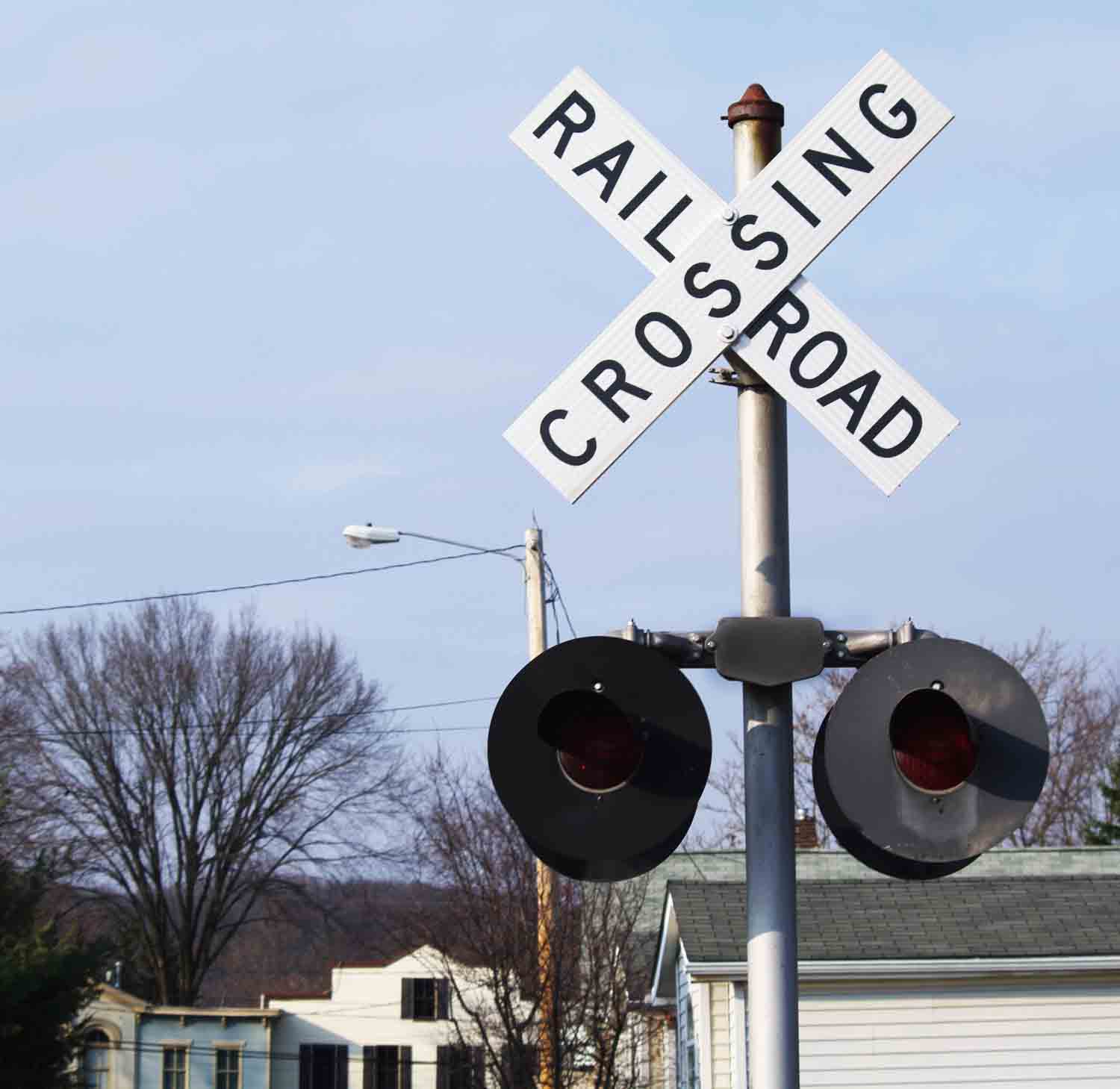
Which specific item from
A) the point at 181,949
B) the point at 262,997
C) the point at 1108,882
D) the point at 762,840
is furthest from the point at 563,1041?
the point at 262,997

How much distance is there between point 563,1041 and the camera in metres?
21.1

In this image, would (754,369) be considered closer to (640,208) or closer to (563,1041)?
(640,208)

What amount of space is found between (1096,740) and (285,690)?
82.5 feet

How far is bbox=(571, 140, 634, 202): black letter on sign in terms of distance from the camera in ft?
11.6

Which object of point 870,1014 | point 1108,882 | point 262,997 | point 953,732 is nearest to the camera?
Answer: point 953,732

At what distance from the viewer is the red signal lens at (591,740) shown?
3291 mm

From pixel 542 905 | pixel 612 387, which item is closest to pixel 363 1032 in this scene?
pixel 542 905

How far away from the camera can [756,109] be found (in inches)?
142

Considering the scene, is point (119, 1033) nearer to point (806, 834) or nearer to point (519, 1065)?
point (806, 834)

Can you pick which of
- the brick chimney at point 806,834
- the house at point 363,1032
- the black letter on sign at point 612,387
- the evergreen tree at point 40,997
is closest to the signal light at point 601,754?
the black letter on sign at point 612,387

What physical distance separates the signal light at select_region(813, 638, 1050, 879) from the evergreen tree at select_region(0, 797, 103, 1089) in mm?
20596

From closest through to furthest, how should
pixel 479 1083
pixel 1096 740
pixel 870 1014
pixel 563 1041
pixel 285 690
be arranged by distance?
pixel 870 1014 → pixel 563 1041 → pixel 479 1083 → pixel 1096 740 → pixel 285 690

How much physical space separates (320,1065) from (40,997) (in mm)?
40575

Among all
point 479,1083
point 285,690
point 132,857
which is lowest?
point 479,1083
